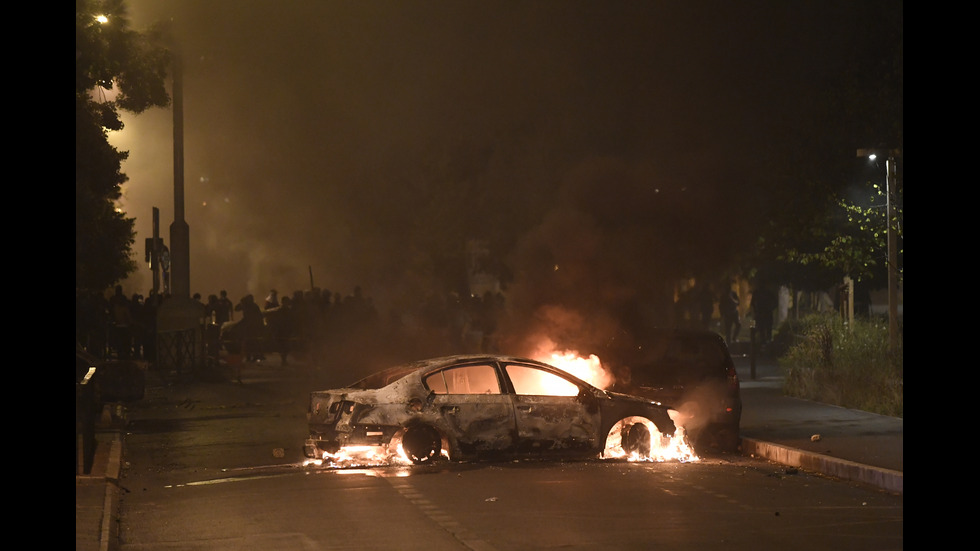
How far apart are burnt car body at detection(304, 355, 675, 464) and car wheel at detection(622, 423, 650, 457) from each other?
1 centimetres

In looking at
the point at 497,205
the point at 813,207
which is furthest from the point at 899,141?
the point at 497,205

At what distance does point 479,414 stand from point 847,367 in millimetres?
8899

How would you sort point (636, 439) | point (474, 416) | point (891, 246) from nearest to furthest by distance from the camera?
point (474, 416) < point (636, 439) < point (891, 246)

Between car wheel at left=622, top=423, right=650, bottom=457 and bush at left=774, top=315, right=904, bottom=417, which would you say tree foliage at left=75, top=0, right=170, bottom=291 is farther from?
bush at left=774, top=315, right=904, bottom=417

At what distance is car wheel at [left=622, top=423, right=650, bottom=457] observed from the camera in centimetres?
1323

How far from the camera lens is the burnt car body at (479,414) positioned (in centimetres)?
1250

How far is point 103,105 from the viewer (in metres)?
21.7

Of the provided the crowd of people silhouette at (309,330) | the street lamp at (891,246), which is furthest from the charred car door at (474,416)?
the crowd of people silhouette at (309,330)

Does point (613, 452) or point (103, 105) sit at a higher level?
point (103, 105)

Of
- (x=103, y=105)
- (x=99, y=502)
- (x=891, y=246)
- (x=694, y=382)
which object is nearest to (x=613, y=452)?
(x=694, y=382)

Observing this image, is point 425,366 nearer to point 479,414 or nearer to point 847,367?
point 479,414

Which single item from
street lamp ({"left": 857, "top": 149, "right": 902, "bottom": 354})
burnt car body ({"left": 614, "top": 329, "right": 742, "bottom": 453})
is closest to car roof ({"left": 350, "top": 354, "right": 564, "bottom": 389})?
burnt car body ({"left": 614, "top": 329, "right": 742, "bottom": 453})

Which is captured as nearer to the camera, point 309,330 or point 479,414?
point 479,414
